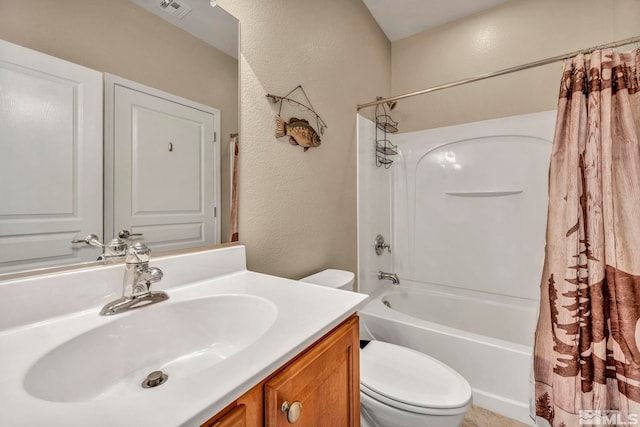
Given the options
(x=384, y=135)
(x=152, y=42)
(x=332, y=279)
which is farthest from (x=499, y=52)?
(x=152, y=42)

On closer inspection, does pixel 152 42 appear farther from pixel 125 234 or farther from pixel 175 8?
pixel 125 234

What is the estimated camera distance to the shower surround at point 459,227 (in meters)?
1.83

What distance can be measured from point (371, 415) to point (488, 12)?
284 cm

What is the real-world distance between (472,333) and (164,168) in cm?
174

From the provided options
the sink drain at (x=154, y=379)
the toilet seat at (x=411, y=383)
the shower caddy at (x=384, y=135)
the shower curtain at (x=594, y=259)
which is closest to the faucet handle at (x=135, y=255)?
the sink drain at (x=154, y=379)

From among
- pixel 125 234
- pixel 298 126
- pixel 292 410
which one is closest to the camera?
pixel 292 410

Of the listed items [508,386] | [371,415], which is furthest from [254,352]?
[508,386]

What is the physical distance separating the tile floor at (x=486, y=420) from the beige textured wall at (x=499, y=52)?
1.96 m

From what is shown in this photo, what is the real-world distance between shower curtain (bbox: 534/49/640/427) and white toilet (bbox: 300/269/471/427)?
17.2 inches

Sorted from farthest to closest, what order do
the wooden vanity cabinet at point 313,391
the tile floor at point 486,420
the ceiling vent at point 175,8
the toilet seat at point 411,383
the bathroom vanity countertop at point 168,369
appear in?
the tile floor at point 486,420 < the toilet seat at point 411,383 < the ceiling vent at point 175,8 < the wooden vanity cabinet at point 313,391 < the bathroom vanity countertop at point 168,369

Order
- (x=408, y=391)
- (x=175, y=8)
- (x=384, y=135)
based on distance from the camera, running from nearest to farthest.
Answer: (x=175, y=8), (x=408, y=391), (x=384, y=135)

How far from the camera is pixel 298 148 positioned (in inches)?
52.3

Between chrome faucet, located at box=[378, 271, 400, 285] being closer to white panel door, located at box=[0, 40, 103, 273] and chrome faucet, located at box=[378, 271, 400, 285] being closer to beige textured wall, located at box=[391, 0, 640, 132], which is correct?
beige textured wall, located at box=[391, 0, 640, 132]

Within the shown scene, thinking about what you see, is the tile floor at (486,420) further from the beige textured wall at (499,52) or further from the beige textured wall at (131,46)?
the beige textured wall at (499,52)
